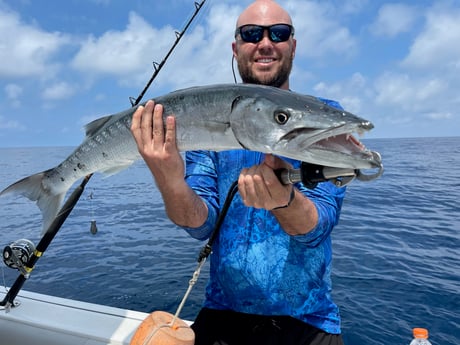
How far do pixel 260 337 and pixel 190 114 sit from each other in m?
1.63

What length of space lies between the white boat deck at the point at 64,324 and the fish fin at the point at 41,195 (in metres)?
1.18

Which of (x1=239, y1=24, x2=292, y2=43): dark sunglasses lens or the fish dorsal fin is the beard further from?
the fish dorsal fin

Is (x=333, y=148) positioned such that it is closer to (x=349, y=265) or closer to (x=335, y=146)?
(x=335, y=146)

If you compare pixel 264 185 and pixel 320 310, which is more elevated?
pixel 264 185

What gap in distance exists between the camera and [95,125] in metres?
2.86

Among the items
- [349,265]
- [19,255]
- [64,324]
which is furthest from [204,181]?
[349,265]

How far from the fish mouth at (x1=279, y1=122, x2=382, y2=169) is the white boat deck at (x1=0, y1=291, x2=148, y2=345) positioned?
9.38 feet

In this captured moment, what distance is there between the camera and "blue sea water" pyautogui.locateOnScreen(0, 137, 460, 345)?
5934 mm

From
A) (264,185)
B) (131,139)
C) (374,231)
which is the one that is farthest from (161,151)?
(374,231)

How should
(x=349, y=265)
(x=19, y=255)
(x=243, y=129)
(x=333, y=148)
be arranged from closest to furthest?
(x=333, y=148)
(x=243, y=129)
(x=19, y=255)
(x=349, y=265)

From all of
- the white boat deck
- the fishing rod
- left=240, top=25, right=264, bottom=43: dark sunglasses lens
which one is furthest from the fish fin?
left=240, top=25, right=264, bottom=43: dark sunglasses lens

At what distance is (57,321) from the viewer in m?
3.74

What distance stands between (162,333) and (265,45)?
7.45 feet

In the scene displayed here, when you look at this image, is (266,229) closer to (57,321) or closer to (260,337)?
(260,337)
